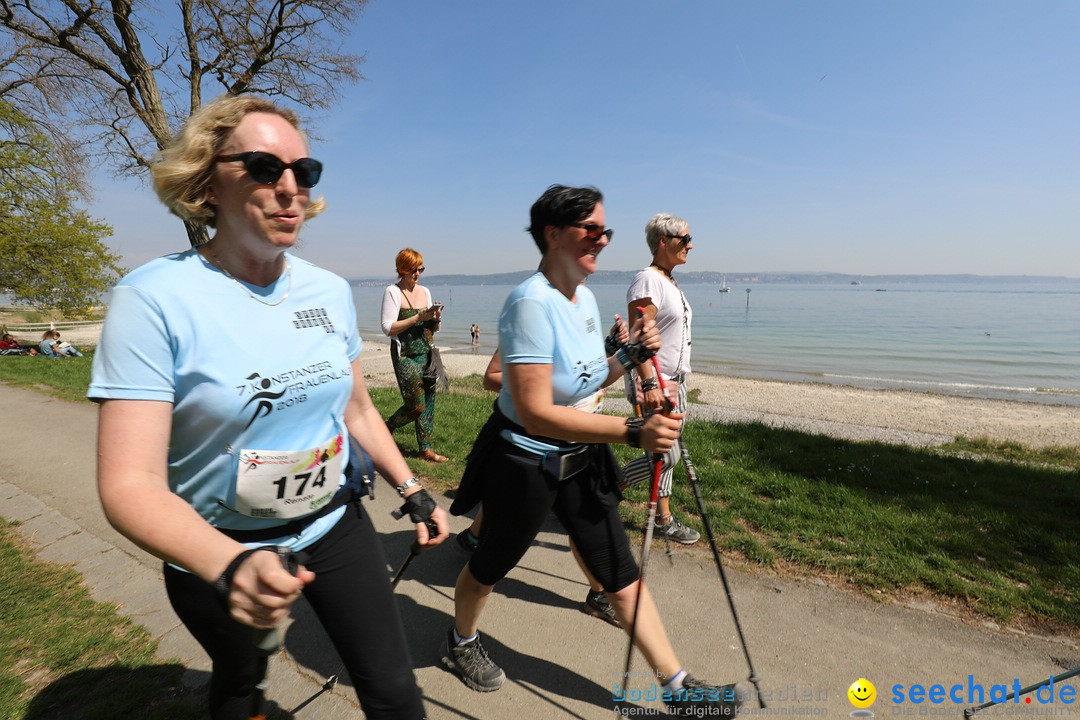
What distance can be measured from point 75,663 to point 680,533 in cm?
379

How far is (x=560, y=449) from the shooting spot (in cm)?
245

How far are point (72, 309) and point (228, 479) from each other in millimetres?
23875

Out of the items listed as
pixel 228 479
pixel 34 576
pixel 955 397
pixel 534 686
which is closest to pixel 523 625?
pixel 534 686

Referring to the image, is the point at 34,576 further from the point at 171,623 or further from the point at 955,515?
the point at 955,515

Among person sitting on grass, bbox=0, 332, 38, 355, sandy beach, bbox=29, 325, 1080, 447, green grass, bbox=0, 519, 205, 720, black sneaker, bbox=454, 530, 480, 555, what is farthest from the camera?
person sitting on grass, bbox=0, 332, 38, 355

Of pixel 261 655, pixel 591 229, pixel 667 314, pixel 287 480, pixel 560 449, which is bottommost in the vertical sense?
pixel 261 655

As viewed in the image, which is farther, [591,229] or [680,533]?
[680,533]

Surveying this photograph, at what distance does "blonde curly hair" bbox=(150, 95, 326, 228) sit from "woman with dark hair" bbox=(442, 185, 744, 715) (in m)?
1.15

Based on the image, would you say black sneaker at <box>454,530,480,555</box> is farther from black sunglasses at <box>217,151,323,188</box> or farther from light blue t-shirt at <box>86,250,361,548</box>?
black sunglasses at <box>217,151,323,188</box>

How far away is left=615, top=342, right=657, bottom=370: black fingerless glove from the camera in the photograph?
2.68 meters

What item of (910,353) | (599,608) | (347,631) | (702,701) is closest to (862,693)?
(702,701)

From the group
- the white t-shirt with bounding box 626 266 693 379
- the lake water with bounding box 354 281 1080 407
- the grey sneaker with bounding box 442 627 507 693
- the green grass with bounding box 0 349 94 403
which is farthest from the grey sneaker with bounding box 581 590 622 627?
the lake water with bounding box 354 281 1080 407

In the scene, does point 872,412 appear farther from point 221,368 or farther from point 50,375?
point 50,375

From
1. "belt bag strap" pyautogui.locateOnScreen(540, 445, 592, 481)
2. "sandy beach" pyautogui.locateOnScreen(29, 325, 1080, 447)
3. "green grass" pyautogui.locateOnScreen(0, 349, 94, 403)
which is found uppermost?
"belt bag strap" pyautogui.locateOnScreen(540, 445, 592, 481)
